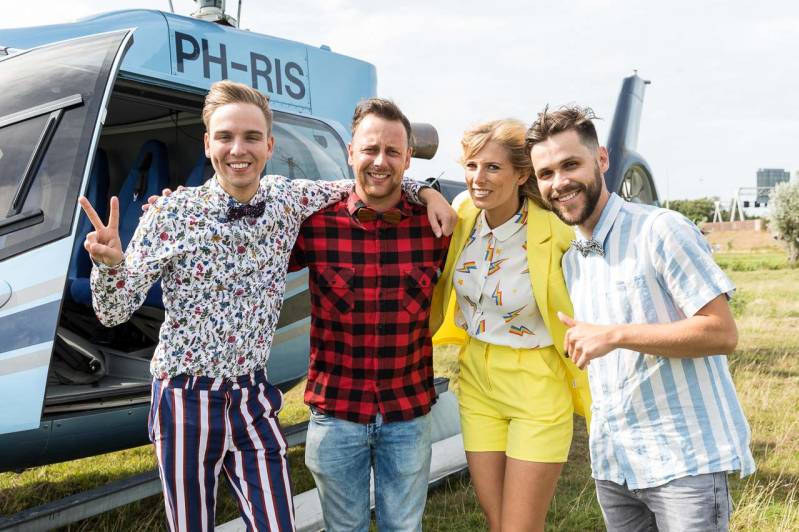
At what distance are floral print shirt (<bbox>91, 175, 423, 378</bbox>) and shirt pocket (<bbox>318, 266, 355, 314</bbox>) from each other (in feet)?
0.66

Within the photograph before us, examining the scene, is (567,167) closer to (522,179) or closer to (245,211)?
(522,179)

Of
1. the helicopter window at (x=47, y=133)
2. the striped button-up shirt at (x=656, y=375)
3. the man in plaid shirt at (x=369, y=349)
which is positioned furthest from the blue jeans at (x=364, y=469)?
the helicopter window at (x=47, y=133)

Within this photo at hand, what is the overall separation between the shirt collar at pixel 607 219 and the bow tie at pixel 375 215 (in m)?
0.66

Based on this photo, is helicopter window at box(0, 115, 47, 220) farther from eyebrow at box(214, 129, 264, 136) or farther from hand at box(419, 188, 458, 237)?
Answer: hand at box(419, 188, 458, 237)

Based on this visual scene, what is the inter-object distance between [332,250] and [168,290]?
532mm

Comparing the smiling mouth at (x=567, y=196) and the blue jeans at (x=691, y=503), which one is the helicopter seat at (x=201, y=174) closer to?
the smiling mouth at (x=567, y=196)

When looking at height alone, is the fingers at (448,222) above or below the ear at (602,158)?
below

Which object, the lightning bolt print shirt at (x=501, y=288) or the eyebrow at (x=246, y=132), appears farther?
the lightning bolt print shirt at (x=501, y=288)

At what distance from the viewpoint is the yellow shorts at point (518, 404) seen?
7.24ft

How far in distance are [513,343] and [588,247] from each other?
45cm

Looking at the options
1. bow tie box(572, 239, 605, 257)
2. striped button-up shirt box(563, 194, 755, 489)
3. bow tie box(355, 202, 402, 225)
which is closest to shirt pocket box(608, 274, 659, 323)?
striped button-up shirt box(563, 194, 755, 489)

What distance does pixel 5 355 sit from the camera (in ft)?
8.09

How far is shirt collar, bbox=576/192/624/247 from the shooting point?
6.38ft

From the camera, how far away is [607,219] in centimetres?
196
